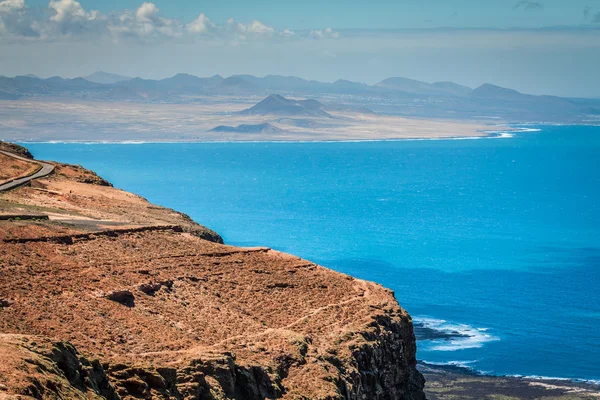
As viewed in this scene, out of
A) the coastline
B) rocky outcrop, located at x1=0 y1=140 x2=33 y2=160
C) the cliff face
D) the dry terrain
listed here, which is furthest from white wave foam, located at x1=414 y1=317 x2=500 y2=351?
the cliff face

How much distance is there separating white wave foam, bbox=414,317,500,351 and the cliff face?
32022 mm

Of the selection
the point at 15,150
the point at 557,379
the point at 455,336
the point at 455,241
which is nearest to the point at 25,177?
the point at 15,150

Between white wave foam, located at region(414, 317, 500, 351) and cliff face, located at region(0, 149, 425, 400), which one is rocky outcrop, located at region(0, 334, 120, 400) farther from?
white wave foam, located at region(414, 317, 500, 351)

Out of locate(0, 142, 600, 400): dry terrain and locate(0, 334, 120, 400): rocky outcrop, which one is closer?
locate(0, 334, 120, 400): rocky outcrop

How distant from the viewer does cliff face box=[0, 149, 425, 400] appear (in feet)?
68.9

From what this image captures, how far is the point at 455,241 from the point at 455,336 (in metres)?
47.5

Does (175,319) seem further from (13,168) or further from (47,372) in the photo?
(13,168)

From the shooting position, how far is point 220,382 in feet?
76.4

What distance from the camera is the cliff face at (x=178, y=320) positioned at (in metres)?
21.0

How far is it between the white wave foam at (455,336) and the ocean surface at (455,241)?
10cm

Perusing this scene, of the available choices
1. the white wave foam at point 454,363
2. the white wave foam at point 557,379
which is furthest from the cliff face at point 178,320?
the white wave foam at point 557,379

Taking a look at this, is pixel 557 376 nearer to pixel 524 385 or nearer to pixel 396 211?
pixel 524 385

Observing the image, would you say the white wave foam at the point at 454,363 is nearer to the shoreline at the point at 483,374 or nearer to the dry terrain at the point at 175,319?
the shoreline at the point at 483,374

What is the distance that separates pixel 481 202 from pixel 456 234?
121ft
